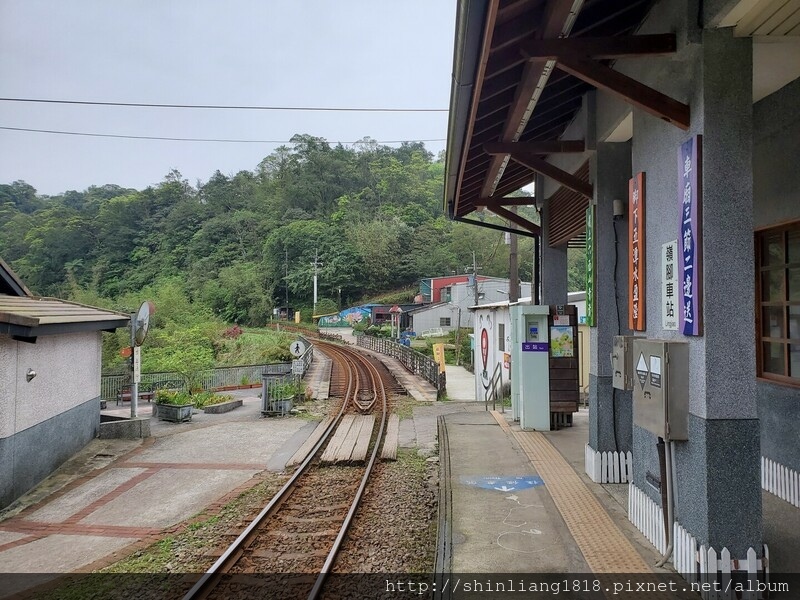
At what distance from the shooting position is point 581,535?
439 centimetres

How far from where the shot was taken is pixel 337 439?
10.2 m

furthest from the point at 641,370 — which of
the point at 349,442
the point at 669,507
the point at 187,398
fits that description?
the point at 187,398

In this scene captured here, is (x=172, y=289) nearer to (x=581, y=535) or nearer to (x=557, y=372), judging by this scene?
(x=557, y=372)

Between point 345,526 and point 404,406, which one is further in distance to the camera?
point 404,406

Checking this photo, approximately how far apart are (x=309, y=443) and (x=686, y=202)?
8.29 m

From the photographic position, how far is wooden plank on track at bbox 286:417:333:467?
8.76 m

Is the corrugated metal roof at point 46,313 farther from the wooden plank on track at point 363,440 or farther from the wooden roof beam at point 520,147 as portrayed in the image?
the wooden roof beam at point 520,147

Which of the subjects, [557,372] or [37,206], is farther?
[37,206]

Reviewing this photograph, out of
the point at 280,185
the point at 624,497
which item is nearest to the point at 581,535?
the point at 624,497

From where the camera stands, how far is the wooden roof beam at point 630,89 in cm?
352

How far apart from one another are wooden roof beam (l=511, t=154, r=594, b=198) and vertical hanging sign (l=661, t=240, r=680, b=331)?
85.9 inches

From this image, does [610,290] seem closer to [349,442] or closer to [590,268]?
[590,268]

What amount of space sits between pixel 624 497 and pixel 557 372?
3.23 m

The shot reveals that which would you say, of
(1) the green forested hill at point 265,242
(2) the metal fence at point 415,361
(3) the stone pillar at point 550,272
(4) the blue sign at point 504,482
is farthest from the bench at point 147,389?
(1) the green forested hill at point 265,242
